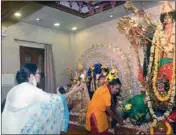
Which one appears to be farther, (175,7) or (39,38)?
(39,38)

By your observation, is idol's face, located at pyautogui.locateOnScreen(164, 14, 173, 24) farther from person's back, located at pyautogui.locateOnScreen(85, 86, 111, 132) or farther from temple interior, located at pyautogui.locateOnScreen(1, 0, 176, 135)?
person's back, located at pyautogui.locateOnScreen(85, 86, 111, 132)

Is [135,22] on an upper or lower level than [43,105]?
upper

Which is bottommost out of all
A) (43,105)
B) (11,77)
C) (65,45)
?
(43,105)

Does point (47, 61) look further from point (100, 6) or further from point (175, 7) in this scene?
point (175, 7)

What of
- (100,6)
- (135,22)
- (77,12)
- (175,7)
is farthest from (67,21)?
(175,7)

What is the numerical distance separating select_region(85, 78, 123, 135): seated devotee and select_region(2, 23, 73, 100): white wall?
0.51ft

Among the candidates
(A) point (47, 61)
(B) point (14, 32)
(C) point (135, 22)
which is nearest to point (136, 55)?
(C) point (135, 22)

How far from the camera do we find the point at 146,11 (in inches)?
31.4

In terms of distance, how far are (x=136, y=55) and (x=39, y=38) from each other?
0.43 m

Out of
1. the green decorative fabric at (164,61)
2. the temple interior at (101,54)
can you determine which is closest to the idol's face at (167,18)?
the temple interior at (101,54)

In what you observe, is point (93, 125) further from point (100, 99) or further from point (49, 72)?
point (49, 72)

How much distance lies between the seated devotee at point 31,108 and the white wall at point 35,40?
0.06 metres

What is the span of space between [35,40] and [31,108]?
294mm

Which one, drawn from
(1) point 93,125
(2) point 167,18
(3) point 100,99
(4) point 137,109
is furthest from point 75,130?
(2) point 167,18
